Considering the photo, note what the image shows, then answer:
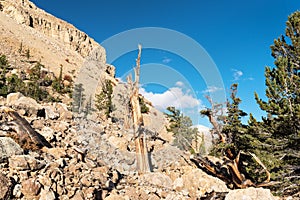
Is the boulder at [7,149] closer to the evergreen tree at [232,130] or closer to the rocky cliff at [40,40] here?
the evergreen tree at [232,130]

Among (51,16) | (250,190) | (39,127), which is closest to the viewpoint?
(250,190)

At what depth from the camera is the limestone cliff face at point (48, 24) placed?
77812mm

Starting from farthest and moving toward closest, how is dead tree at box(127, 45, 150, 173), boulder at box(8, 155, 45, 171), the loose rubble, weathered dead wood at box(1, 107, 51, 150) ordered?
dead tree at box(127, 45, 150, 173) < weathered dead wood at box(1, 107, 51, 150) < boulder at box(8, 155, 45, 171) < the loose rubble

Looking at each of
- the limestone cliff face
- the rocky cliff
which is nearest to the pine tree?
the rocky cliff

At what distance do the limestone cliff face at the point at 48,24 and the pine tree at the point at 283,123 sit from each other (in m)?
67.2

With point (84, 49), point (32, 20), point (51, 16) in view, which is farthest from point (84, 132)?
point (51, 16)

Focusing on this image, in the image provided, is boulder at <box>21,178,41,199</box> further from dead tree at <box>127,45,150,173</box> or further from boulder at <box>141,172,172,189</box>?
dead tree at <box>127,45,150,173</box>

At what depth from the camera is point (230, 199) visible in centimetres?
694

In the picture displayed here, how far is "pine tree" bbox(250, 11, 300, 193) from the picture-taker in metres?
9.19

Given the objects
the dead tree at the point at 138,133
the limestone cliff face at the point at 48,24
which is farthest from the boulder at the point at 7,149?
the limestone cliff face at the point at 48,24

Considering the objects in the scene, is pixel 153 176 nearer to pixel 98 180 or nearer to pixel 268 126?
pixel 98 180

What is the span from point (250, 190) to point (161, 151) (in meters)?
10.0

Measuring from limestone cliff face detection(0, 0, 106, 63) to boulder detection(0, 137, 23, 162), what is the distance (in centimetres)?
6820

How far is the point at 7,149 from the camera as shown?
6.87 m
